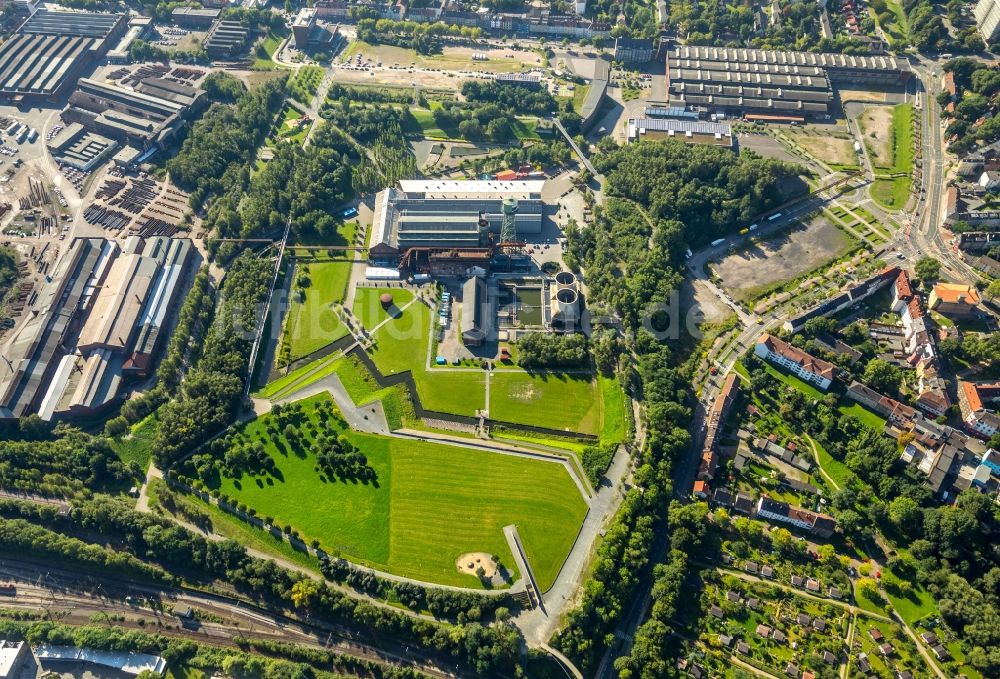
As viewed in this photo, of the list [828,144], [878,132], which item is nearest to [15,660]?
[828,144]

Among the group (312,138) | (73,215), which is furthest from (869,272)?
(73,215)

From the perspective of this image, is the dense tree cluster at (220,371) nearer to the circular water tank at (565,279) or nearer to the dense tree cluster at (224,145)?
the dense tree cluster at (224,145)

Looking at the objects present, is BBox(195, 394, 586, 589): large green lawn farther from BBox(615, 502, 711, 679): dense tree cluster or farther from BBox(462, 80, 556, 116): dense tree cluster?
BBox(462, 80, 556, 116): dense tree cluster

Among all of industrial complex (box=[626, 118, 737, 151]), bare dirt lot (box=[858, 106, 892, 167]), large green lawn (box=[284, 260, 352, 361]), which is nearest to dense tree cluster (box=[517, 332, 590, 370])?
large green lawn (box=[284, 260, 352, 361])

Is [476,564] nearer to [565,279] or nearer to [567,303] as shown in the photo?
[567,303]

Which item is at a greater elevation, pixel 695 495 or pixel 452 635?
pixel 695 495

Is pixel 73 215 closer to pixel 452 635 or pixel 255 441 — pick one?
pixel 255 441

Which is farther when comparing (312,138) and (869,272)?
(312,138)
